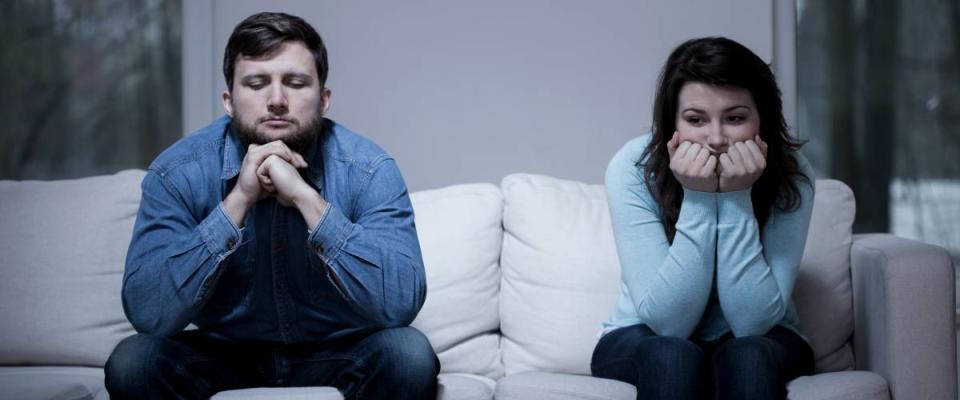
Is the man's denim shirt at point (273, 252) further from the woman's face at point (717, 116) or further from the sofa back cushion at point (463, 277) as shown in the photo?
the woman's face at point (717, 116)

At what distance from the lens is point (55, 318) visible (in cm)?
245

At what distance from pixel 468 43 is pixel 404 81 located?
22 centimetres

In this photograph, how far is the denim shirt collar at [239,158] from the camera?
204 centimetres

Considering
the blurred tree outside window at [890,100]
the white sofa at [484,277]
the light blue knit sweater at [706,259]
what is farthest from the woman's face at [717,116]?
the blurred tree outside window at [890,100]

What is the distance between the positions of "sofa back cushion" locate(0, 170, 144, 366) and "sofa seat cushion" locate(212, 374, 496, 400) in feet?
2.46

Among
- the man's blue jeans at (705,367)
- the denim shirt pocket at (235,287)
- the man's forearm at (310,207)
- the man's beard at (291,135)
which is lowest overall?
the man's blue jeans at (705,367)

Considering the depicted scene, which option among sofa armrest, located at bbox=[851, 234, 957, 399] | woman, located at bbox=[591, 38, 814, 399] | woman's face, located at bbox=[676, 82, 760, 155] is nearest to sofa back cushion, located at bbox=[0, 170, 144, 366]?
woman, located at bbox=[591, 38, 814, 399]

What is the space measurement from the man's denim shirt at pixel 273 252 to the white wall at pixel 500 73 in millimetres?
824

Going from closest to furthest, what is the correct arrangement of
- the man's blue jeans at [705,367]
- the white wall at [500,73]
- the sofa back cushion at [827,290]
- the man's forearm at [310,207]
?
the man's blue jeans at [705,367], the man's forearm at [310,207], the sofa back cushion at [827,290], the white wall at [500,73]

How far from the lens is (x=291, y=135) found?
2.02 meters

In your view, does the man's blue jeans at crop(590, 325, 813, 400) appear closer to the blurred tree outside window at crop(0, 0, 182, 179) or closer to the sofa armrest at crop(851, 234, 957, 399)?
the sofa armrest at crop(851, 234, 957, 399)

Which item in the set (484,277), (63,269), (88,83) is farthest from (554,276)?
(88,83)

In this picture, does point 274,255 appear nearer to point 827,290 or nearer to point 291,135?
point 291,135

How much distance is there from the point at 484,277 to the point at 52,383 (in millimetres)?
1034
